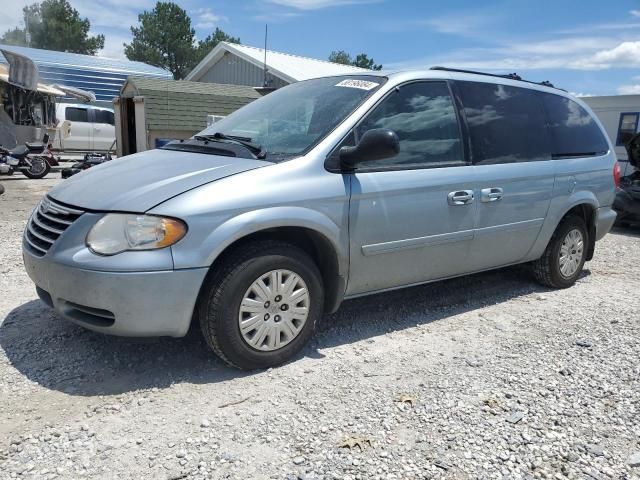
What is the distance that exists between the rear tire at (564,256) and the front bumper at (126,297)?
11.5 ft

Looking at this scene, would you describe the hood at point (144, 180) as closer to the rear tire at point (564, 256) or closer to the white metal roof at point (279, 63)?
the rear tire at point (564, 256)

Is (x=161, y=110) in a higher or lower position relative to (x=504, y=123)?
higher

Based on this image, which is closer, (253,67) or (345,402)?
(345,402)

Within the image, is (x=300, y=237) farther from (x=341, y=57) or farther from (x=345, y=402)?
(x=341, y=57)

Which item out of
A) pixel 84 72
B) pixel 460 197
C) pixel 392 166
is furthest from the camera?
pixel 84 72

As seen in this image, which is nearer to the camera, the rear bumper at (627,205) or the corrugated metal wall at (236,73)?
the rear bumper at (627,205)

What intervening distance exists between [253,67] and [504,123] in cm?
1657

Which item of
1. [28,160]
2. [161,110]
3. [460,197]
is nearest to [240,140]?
[460,197]

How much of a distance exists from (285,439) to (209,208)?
1234 millimetres

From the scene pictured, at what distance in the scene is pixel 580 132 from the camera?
5.10 m

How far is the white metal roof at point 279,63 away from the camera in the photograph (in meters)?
17.9

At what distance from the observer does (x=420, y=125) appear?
3840 mm

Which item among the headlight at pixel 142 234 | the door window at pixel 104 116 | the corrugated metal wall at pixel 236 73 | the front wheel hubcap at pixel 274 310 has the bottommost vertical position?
the front wheel hubcap at pixel 274 310

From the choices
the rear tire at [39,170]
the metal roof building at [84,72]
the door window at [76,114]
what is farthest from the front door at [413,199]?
the metal roof building at [84,72]
